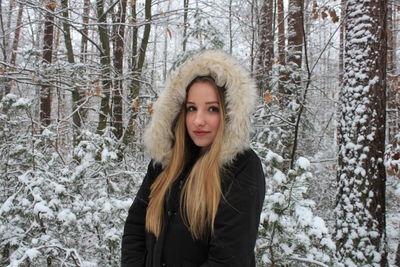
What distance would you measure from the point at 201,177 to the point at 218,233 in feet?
1.12

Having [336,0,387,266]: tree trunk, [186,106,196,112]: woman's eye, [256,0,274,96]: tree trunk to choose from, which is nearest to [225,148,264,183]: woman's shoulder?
[186,106,196,112]: woman's eye

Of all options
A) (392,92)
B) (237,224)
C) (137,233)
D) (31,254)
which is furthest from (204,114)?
(392,92)

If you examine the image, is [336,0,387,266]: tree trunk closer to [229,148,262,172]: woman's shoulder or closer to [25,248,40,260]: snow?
[229,148,262,172]: woman's shoulder

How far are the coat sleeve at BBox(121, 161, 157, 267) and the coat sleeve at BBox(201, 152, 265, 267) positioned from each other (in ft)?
1.68

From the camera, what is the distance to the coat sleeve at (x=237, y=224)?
152 cm

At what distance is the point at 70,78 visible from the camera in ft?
19.7

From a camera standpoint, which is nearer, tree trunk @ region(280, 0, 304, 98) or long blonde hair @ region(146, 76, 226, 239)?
long blonde hair @ region(146, 76, 226, 239)

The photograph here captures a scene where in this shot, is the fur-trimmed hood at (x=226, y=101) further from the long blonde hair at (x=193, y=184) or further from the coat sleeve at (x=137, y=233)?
the coat sleeve at (x=137, y=233)

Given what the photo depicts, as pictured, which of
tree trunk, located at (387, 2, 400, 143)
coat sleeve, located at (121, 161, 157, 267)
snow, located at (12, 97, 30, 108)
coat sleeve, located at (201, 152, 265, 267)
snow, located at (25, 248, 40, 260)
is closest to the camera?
coat sleeve, located at (201, 152, 265, 267)

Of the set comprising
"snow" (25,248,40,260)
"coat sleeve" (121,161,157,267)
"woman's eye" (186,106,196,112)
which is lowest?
"snow" (25,248,40,260)

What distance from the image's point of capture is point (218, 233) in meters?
1.56

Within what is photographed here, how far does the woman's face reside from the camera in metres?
1.83

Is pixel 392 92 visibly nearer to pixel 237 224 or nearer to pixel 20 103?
pixel 237 224

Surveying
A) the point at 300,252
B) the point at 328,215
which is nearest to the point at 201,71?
the point at 300,252
